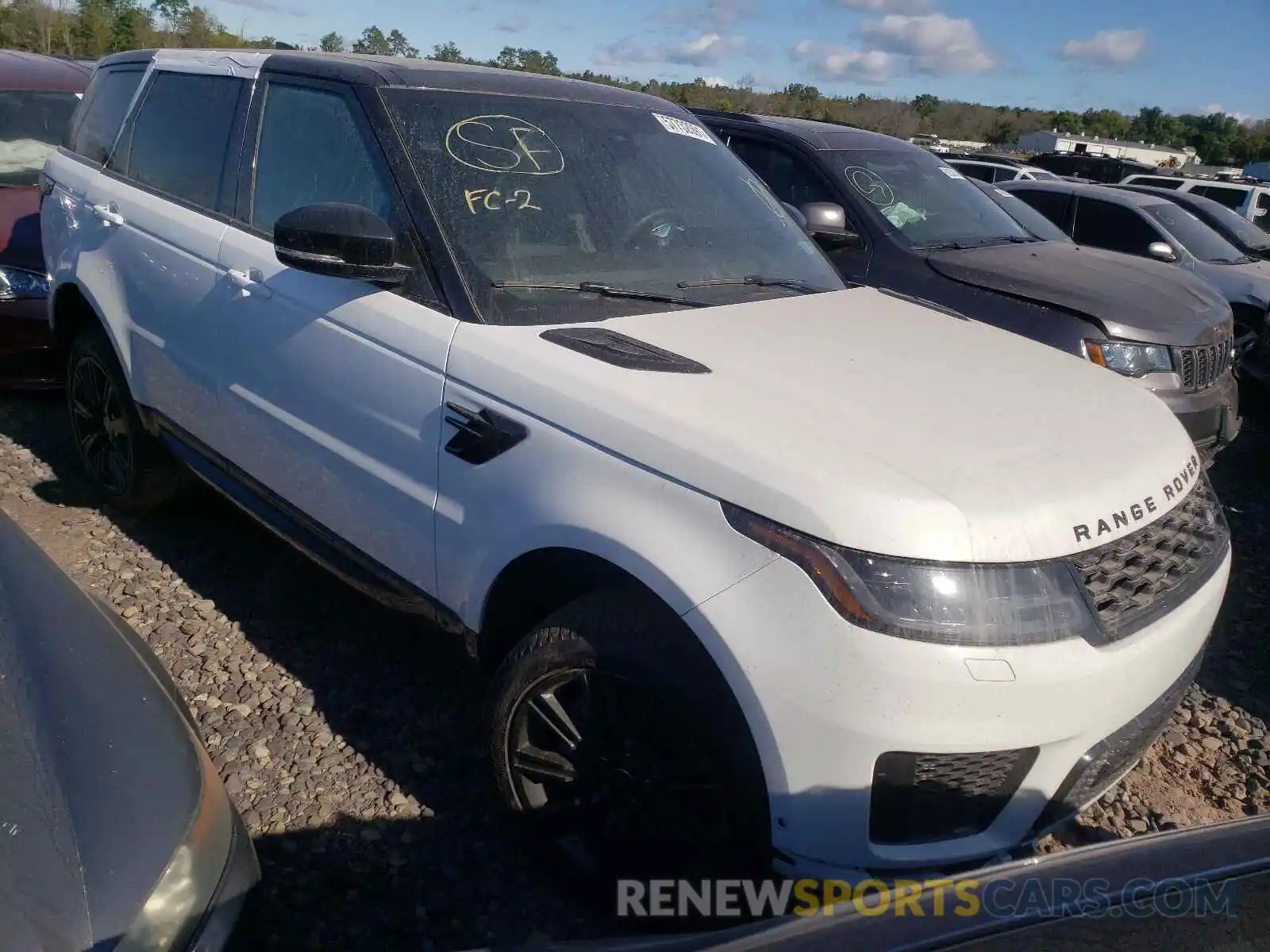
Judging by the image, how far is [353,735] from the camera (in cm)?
301

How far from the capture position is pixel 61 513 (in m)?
4.39

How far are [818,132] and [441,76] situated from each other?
144 inches

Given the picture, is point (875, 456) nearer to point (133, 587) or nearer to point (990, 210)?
point (133, 587)

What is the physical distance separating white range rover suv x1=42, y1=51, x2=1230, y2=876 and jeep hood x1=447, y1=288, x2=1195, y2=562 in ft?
0.03

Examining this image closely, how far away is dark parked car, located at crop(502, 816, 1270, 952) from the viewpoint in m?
1.21

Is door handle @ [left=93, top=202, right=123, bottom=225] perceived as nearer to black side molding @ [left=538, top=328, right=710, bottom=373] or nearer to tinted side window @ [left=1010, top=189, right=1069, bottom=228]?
black side molding @ [left=538, top=328, right=710, bottom=373]

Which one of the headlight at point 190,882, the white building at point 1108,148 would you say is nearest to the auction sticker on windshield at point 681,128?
the headlight at point 190,882

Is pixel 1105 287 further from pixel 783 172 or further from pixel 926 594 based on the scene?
pixel 926 594

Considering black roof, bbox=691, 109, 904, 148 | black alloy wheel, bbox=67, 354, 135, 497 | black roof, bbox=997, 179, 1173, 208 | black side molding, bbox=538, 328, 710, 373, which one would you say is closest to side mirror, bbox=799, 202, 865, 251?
black roof, bbox=691, 109, 904, 148

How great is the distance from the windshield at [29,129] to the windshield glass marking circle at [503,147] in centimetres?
433

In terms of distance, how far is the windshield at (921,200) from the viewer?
18.7 feet

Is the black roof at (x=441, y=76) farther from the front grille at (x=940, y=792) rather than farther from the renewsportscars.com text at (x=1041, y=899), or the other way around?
the renewsportscars.com text at (x=1041, y=899)

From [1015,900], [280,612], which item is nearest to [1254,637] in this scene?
[1015,900]

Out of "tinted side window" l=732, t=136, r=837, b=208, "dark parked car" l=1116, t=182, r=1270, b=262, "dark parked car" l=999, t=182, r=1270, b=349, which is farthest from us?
"dark parked car" l=1116, t=182, r=1270, b=262
